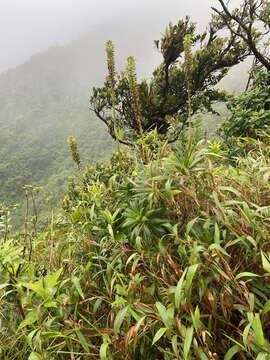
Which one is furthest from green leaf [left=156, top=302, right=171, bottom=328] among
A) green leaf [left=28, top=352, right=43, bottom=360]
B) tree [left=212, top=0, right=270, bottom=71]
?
tree [left=212, top=0, right=270, bottom=71]

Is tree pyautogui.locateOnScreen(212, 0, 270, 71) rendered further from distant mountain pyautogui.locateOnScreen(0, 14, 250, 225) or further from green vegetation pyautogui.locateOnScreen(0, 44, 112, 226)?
green vegetation pyautogui.locateOnScreen(0, 44, 112, 226)

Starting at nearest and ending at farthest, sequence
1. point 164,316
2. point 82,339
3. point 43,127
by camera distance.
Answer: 1. point 164,316
2. point 82,339
3. point 43,127

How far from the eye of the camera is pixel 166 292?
1138 mm

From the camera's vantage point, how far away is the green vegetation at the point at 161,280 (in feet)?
3.23

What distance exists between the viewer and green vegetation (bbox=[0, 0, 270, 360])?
3.23 ft

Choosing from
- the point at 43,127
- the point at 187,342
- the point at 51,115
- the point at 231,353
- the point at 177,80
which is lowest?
the point at 231,353

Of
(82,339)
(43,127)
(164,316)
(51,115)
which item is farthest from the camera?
(51,115)

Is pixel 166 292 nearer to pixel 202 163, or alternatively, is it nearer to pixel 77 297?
pixel 77 297

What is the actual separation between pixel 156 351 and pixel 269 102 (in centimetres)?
469

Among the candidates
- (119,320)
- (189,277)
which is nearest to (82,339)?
(119,320)

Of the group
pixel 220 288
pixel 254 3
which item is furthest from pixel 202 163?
pixel 254 3

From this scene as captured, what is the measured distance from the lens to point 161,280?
1205 mm

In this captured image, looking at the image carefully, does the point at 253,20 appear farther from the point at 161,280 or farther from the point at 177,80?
the point at 161,280

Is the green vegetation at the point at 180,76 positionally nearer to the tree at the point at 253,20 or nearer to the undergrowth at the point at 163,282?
the tree at the point at 253,20
